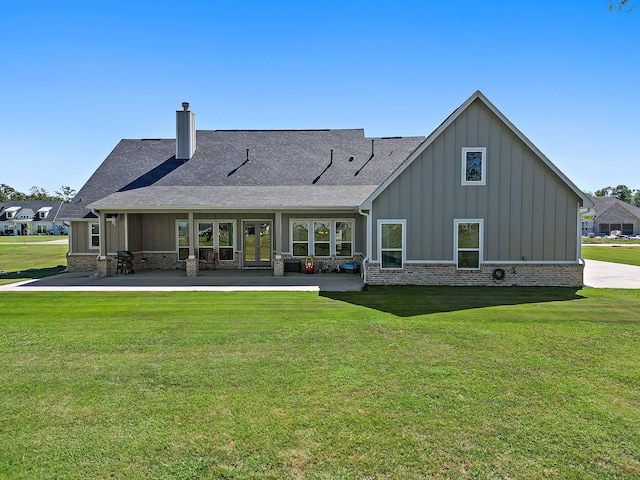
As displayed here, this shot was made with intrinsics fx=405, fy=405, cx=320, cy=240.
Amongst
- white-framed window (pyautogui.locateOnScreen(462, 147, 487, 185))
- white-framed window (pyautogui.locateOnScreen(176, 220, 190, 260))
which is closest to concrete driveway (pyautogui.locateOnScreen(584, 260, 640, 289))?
white-framed window (pyautogui.locateOnScreen(462, 147, 487, 185))

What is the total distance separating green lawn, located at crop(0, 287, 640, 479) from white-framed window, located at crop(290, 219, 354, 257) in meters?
8.24

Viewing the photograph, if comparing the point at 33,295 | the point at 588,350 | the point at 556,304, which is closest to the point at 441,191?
the point at 556,304

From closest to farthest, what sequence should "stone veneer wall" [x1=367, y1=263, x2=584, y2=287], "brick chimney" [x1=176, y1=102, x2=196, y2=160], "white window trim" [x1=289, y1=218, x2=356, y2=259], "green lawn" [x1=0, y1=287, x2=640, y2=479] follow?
1. "green lawn" [x1=0, y1=287, x2=640, y2=479]
2. "stone veneer wall" [x1=367, y1=263, x2=584, y2=287]
3. "white window trim" [x1=289, y1=218, x2=356, y2=259]
4. "brick chimney" [x1=176, y1=102, x2=196, y2=160]

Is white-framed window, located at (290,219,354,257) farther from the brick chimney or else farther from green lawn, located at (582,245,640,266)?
green lawn, located at (582,245,640,266)

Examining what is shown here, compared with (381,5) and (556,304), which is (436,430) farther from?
(381,5)

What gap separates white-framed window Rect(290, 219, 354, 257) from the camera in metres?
17.7

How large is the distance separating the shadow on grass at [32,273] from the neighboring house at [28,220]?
A: 229ft

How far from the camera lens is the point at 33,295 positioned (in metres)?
12.1

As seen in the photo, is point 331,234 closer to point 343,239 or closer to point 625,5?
point 343,239

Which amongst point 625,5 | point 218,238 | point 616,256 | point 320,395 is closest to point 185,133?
point 218,238

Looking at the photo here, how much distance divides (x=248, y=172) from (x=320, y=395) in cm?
1566

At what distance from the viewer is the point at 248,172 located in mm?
19453

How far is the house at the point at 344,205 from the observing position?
43.8 feet

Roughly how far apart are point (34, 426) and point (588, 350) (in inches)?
316
